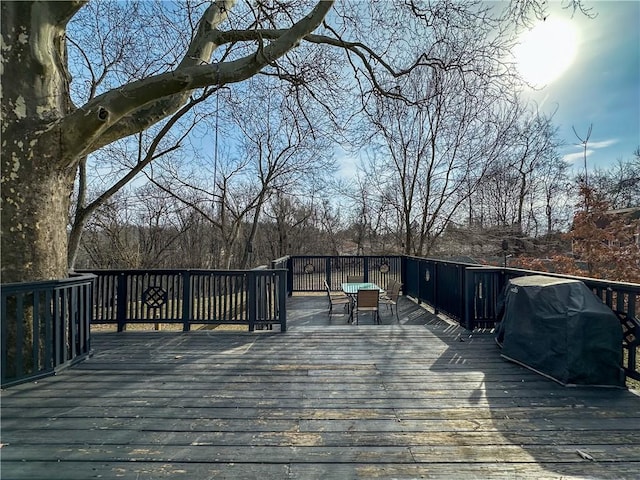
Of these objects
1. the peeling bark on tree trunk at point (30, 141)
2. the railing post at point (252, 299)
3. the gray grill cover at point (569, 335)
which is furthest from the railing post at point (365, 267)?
the peeling bark on tree trunk at point (30, 141)

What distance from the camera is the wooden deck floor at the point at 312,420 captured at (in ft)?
6.29

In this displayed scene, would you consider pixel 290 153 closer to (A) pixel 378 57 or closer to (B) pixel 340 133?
(B) pixel 340 133

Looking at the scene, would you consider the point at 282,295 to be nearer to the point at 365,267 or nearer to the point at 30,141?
the point at 30,141

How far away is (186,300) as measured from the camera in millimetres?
5148

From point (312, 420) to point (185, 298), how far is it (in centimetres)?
347

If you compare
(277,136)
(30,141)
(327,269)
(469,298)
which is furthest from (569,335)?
(277,136)

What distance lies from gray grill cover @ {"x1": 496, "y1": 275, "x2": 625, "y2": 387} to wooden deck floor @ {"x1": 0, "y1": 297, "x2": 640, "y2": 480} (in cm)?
14

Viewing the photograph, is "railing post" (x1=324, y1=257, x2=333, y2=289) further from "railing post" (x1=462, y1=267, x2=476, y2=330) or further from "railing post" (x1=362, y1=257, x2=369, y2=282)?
"railing post" (x1=462, y1=267, x2=476, y2=330)

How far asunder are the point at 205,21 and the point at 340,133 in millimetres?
3245

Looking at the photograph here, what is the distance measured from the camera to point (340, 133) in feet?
23.3

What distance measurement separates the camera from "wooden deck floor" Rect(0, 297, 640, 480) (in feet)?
6.29

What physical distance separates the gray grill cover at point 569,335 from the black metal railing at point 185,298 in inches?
131

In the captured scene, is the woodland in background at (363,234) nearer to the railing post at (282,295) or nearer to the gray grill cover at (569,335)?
the gray grill cover at (569,335)

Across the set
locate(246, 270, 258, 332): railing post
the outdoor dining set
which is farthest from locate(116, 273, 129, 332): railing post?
the outdoor dining set
